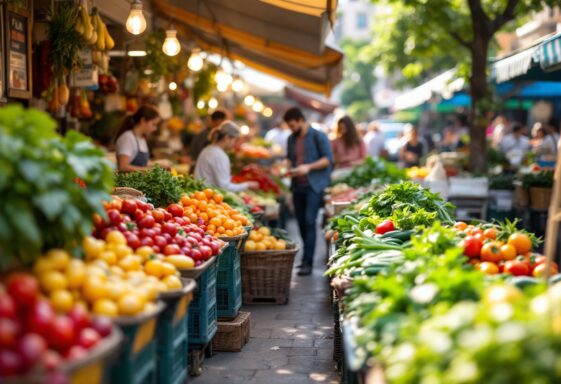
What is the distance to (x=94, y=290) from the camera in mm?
3924

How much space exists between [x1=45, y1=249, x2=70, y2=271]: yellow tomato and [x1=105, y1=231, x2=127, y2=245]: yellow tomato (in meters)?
0.97

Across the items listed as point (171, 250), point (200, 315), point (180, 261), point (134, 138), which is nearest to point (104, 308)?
point (180, 261)

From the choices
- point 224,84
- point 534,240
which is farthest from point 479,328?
point 224,84

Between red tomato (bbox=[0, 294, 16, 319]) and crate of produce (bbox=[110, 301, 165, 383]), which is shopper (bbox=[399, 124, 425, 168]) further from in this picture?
red tomato (bbox=[0, 294, 16, 319])

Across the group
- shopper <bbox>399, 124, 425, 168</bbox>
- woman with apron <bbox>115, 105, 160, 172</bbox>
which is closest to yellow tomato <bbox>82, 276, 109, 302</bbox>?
woman with apron <bbox>115, 105, 160, 172</bbox>

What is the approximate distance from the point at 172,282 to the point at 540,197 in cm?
866

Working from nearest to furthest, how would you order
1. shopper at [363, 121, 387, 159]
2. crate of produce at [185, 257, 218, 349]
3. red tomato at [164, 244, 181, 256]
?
1. red tomato at [164, 244, 181, 256]
2. crate of produce at [185, 257, 218, 349]
3. shopper at [363, 121, 387, 159]

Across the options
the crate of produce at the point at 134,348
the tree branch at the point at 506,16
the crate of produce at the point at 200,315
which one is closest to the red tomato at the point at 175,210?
the crate of produce at the point at 200,315

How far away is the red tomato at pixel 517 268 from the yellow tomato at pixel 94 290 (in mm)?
2517

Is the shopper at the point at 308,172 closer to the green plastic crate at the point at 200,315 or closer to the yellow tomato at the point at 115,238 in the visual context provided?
the green plastic crate at the point at 200,315

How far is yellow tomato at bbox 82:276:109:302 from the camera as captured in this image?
3.93 meters

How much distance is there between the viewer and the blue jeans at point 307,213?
10734mm

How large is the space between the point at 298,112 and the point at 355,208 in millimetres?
2212

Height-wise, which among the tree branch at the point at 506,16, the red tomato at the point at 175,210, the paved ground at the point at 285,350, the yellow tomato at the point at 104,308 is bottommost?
the paved ground at the point at 285,350
